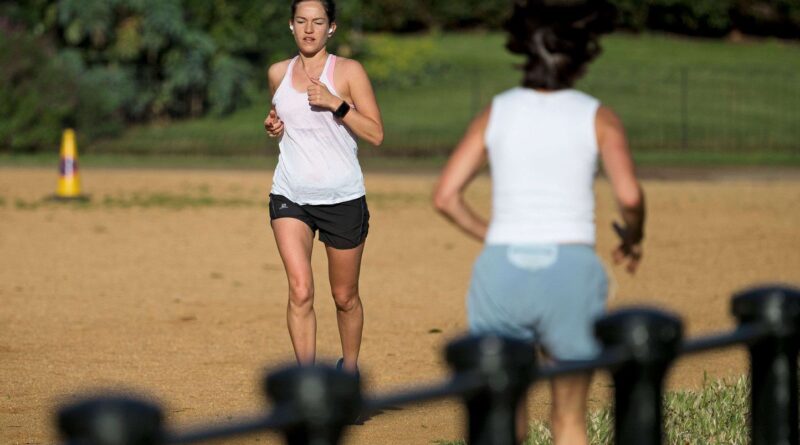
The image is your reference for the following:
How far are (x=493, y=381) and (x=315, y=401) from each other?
1.13ft

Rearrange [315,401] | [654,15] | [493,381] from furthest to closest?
[654,15] < [493,381] < [315,401]

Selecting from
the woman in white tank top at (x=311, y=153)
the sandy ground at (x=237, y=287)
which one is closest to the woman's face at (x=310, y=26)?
the woman in white tank top at (x=311, y=153)

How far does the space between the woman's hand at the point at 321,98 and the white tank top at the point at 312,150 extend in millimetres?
143

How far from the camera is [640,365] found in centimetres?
262

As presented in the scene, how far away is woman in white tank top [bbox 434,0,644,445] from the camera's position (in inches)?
158

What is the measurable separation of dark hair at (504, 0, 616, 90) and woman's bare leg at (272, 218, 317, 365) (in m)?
2.41

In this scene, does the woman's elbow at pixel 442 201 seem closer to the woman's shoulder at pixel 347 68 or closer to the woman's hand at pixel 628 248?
the woman's hand at pixel 628 248

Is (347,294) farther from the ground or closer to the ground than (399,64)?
farther from the ground

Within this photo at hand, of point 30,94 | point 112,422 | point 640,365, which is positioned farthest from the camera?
point 30,94

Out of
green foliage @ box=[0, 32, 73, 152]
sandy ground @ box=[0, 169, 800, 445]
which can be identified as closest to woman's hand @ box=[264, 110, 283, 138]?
sandy ground @ box=[0, 169, 800, 445]

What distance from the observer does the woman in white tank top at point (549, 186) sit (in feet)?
13.2

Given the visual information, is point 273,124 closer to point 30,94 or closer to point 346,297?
point 346,297

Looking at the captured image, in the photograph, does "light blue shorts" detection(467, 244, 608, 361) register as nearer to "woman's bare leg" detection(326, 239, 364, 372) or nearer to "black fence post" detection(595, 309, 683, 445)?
"black fence post" detection(595, 309, 683, 445)

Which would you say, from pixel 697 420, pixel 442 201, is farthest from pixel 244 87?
pixel 442 201
